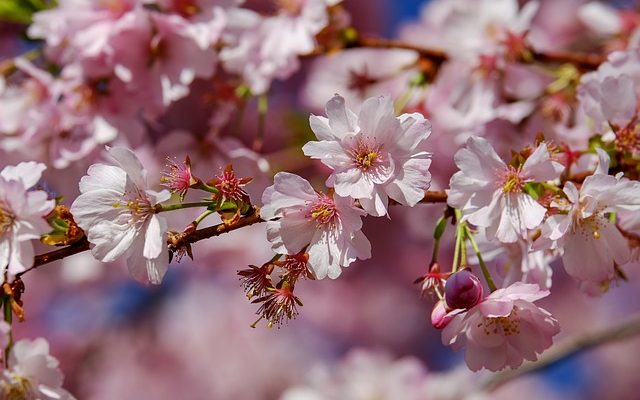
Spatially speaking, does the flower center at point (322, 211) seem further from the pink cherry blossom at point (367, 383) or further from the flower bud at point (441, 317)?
the pink cherry blossom at point (367, 383)

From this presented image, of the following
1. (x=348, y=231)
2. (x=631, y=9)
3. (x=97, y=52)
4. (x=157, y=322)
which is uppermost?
(x=348, y=231)

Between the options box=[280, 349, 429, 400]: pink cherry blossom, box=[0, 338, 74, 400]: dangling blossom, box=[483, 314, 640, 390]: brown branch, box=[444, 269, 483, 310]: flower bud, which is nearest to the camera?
box=[444, 269, 483, 310]: flower bud

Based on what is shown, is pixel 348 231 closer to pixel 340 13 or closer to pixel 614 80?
pixel 614 80

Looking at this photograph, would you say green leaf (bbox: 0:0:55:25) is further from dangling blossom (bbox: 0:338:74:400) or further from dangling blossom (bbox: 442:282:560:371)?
dangling blossom (bbox: 442:282:560:371)

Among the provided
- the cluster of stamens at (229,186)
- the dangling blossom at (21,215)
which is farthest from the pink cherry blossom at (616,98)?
the dangling blossom at (21,215)

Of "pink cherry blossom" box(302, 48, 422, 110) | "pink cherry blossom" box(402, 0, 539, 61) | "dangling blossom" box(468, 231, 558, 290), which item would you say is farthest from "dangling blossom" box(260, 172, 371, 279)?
"pink cherry blossom" box(302, 48, 422, 110)

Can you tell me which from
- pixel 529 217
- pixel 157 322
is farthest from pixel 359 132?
pixel 157 322
